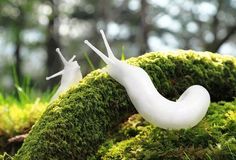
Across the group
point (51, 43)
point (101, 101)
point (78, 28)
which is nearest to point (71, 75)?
point (101, 101)

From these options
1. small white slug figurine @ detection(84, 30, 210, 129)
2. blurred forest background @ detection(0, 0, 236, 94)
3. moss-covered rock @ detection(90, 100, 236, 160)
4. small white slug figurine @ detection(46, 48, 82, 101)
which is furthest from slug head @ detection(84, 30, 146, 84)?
blurred forest background @ detection(0, 0, 236, 94)

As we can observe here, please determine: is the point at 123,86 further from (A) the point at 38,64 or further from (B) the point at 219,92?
(A) the point at 38,64

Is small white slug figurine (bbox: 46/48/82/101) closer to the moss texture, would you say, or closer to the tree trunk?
the moss texture

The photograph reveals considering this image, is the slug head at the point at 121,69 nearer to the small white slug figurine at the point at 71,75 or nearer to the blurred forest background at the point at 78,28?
the small white slug figurine at the point at 71,75

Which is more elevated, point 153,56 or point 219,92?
point 153,56

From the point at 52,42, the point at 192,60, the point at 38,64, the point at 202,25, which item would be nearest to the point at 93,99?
the point at 192,60

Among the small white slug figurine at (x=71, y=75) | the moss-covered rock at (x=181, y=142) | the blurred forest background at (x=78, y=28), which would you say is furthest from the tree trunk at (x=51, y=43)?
the moss-covered rock at (x=181, y=142)

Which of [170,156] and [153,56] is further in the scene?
[153,56]
